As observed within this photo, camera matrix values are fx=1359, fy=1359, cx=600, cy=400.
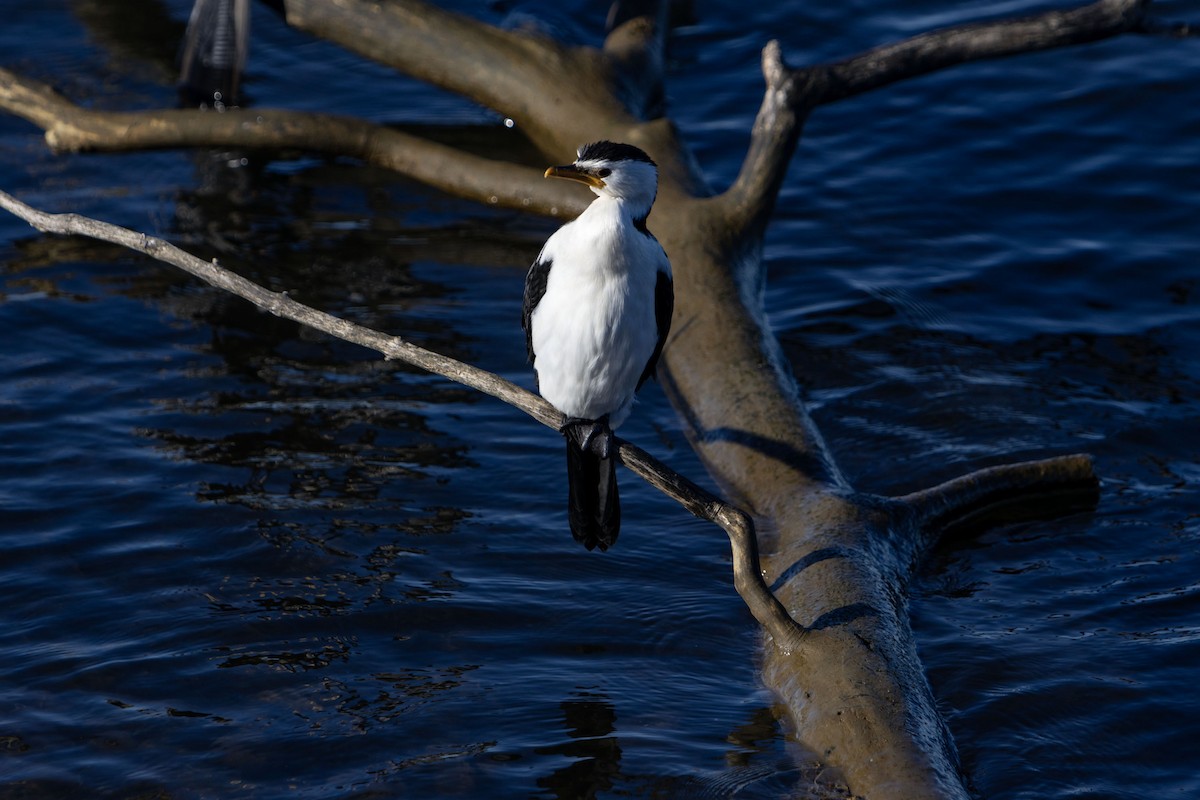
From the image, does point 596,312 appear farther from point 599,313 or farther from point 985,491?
point 985,491

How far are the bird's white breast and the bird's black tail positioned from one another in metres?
0.16

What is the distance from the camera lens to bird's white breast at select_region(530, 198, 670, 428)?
15.2 ft

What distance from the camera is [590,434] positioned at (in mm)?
4902

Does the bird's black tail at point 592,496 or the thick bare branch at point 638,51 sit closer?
the bird's black tail at point 592,496

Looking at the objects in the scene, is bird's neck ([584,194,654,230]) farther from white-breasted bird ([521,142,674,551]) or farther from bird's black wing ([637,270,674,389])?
bird's black wing ([637,270,674,389])

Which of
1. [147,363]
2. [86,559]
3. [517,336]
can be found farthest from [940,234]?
[86,559]

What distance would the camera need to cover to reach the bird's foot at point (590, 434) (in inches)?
191

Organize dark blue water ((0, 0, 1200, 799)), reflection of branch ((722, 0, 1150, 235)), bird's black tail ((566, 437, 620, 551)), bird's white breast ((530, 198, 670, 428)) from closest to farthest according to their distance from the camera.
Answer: bird's white breast ((530, 198, 670, 428)) → dark blue water ((0, 0, 1200, 799)) → bird's black tail ((566, 437, 620, 551)) → reflection of branch ((722, 0, 1150, 235))

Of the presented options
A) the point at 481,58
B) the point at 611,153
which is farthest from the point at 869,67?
the point at 611,153

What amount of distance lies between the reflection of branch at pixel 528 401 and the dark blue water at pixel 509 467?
53 centimetres

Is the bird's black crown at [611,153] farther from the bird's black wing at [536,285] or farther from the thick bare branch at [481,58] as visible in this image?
the thick bare branch at [481,58]

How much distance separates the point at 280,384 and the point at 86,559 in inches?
59.9

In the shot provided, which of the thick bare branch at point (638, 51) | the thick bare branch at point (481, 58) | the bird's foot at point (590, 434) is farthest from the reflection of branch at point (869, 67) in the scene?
the bird's foot at point (590, 434)

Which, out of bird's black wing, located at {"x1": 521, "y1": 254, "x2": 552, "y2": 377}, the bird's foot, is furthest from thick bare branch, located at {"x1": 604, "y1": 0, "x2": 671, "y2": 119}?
the bird's foot
